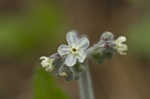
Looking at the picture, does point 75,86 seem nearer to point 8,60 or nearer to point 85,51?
point 8,60

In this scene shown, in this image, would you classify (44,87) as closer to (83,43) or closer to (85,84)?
Answer: (85,84)

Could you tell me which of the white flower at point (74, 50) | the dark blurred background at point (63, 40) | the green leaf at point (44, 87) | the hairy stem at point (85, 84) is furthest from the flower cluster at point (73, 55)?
the dark blurred background at point (63, 40)

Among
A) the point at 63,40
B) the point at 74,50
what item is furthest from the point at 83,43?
the point at 63,40

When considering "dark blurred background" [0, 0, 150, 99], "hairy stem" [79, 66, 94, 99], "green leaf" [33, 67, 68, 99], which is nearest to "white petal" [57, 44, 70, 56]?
"hairy stem" [79, 66, 94, 99]

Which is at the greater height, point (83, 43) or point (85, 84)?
point (83, 43)

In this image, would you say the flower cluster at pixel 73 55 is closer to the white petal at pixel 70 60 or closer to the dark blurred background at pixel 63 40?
the white petal at pixel 70 60

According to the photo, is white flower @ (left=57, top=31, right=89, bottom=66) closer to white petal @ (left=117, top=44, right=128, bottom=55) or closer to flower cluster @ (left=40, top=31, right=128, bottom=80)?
flower cluster @ (left=40, top=31, right=128, bottom=80)

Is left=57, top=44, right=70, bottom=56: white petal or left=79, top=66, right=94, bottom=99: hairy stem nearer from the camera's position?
left=57, top=44, right=70, bottom=56: white petal
